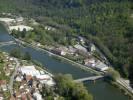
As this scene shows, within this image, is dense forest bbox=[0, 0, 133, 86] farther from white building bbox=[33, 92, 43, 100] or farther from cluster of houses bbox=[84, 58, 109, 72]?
white building bbox=[33, 92, 43, 100]

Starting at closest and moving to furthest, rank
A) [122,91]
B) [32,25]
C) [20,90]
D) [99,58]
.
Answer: [20,90]
[122,91]
[99,58]
[32,25]

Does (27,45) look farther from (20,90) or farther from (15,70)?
(20,90)

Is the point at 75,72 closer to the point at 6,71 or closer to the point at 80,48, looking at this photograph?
the point at 6,71

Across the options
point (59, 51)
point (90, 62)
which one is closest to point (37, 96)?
point (90, 62)

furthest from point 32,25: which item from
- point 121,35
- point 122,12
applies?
point 121,35

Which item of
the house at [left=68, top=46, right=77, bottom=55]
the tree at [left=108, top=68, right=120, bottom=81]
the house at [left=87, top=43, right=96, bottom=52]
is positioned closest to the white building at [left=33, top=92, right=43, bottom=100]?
the tree at [left=108, top=68, right=120, bottom=81]

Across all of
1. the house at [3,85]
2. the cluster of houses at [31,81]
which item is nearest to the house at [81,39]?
the cluster of houses at [31,81]
